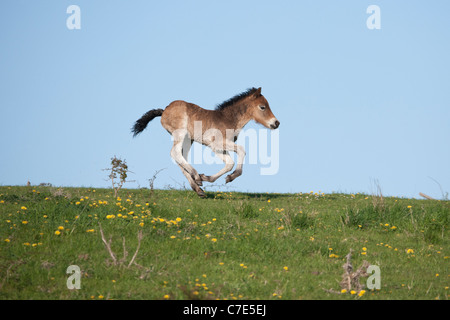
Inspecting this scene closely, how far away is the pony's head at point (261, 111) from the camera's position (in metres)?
16.6

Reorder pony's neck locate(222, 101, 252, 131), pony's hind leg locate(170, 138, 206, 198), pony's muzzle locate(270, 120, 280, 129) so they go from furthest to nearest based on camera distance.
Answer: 1. pony's muzzle locate(270, 120, 280, 129)
2. pony's neck locate(222, 101, 252, 131)
3. pony's hind leg locate(170, 138, 206, 198)

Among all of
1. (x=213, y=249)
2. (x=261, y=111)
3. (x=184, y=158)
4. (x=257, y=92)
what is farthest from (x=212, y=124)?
(x=213, y=249)

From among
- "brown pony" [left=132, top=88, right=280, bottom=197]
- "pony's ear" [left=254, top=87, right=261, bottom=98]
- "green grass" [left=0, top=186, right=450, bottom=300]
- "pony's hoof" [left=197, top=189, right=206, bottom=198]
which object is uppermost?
"pony's ear" [left=254, top=87, right=261, bottom=98]

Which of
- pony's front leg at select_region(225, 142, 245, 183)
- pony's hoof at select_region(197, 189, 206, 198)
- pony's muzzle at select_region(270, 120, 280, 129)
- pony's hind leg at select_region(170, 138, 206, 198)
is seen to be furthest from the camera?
pony's muzzle at select_region(270, 120, 280, 129)

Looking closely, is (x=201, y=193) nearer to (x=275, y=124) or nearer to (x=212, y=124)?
(x=212, y=124)

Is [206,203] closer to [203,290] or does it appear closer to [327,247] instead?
[327,247]

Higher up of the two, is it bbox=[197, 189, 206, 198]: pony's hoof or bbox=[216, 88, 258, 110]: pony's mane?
bbox=[216, 88, 258, 110]: pony's mane

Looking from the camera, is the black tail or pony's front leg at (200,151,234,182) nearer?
pony's front leg at (200,151,234,182)

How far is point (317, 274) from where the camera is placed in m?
8.32

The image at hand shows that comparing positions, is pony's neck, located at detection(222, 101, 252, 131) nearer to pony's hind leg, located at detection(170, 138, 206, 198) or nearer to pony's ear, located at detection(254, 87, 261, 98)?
pony's ear, located at detection(254, 87, 261, 98)

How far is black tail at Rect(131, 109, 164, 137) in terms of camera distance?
55.3ft

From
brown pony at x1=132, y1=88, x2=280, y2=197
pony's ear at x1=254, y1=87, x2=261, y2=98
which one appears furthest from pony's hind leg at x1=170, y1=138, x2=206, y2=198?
pony's ear at x1=254, y1=87, x2=261, y2=98

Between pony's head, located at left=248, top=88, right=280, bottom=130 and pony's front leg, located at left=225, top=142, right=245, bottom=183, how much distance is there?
1495mm

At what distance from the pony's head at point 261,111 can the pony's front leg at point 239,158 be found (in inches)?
58.9
